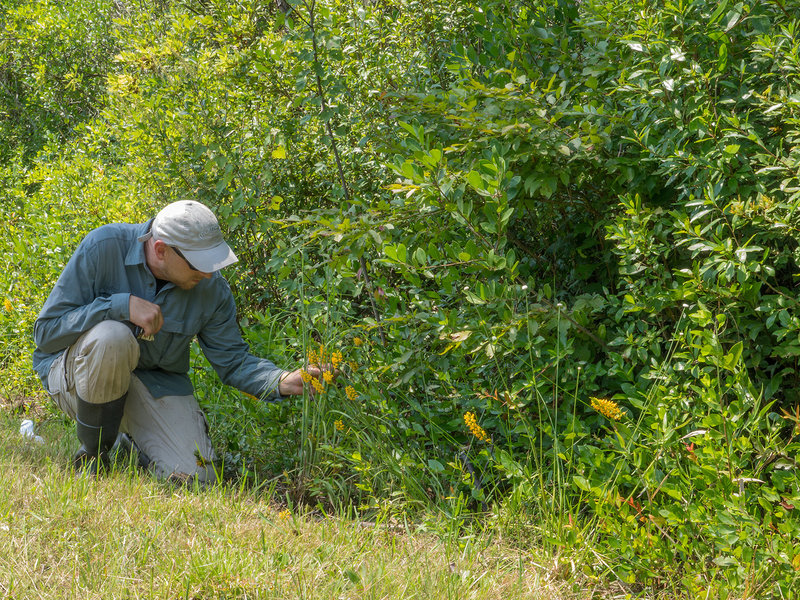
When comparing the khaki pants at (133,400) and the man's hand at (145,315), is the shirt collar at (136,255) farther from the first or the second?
the khaki pants at (133,400)

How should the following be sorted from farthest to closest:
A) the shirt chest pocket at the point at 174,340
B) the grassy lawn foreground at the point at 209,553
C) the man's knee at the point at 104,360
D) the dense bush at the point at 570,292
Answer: the shirt chest pocket at the point at 174,340 < the man's knee at the point at 104,360 < the dense bush at the point at 570,292 < the grassy lawn foreground at the point at 209,553

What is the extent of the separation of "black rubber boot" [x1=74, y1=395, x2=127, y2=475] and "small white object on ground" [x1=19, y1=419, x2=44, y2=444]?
48 cm

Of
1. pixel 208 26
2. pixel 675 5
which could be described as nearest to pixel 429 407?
pixel 675 5

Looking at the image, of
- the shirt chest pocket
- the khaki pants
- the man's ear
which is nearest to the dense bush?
the khaki pants

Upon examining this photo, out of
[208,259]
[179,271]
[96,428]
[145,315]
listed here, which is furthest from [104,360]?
[208,259]

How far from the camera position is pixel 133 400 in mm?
3887

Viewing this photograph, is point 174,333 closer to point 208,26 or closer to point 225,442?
point 225,442

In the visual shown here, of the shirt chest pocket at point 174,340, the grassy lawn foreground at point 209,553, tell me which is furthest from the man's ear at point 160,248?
the grassy lawn foreground at point 209,553

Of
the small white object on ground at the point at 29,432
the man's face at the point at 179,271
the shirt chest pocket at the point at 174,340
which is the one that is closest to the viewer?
the man's face at the point at 179,271

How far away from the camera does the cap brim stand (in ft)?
11.4

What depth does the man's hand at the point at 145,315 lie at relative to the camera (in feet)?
11.4

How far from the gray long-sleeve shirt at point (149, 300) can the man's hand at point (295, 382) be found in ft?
0.18

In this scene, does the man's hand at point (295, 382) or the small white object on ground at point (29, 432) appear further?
Answer: the small white object on ground at point (29, 432)

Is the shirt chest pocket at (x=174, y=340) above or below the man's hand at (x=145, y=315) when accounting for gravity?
below
